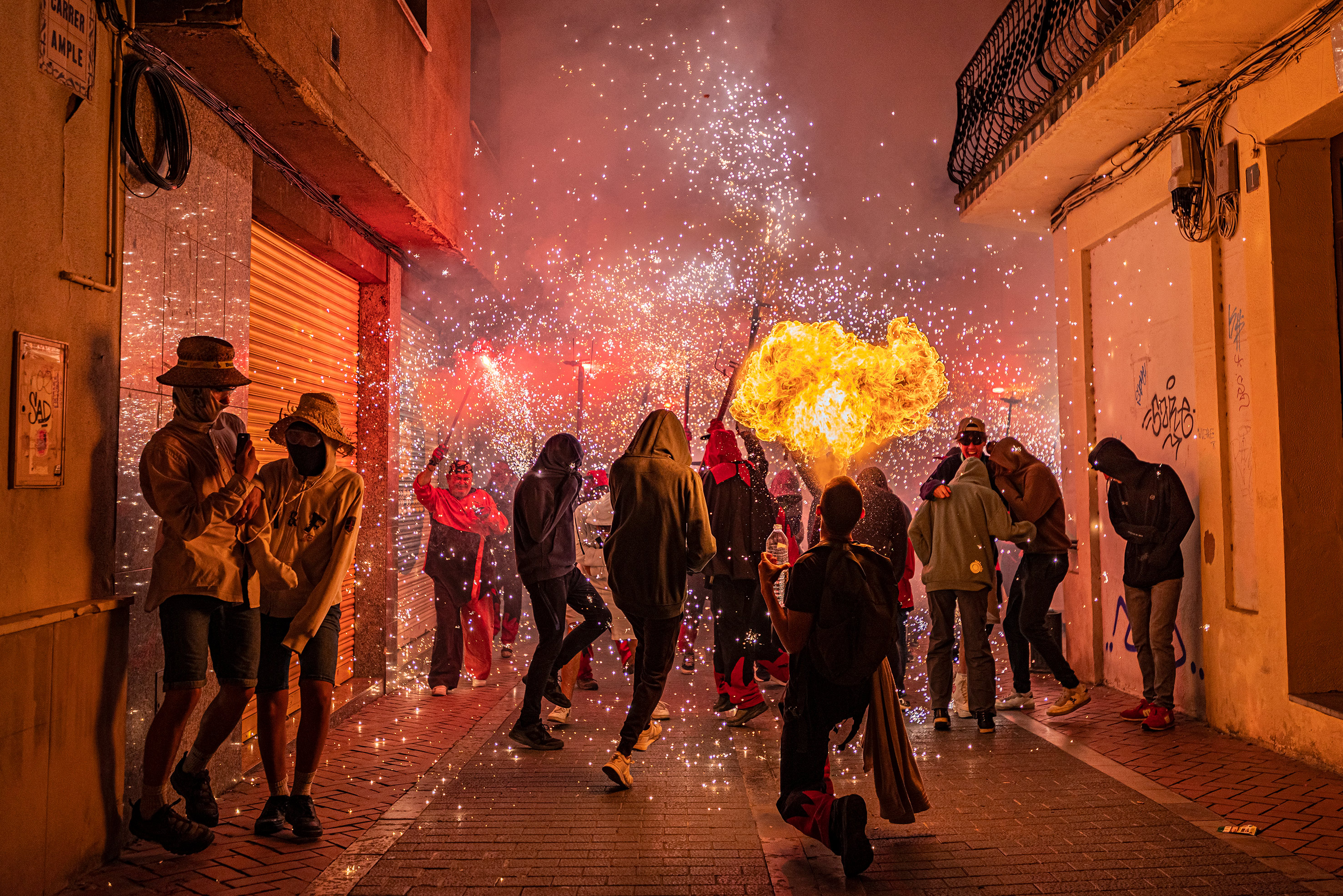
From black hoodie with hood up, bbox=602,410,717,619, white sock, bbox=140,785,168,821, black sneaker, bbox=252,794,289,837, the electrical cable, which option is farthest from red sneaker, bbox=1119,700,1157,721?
white sock, bbox=140,785,168,821

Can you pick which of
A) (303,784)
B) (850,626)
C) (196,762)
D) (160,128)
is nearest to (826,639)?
(850,626)

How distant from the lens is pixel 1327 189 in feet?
20.8

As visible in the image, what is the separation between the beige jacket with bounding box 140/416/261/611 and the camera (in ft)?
14.2

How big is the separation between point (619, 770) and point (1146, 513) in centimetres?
415

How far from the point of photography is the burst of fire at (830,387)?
14.1 meters

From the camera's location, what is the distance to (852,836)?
3906mm

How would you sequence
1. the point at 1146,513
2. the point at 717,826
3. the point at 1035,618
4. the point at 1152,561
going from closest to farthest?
1. the point at 717,826
2. the point at 1152,561
3. the point at 1146,513
4. the point at 1035,618

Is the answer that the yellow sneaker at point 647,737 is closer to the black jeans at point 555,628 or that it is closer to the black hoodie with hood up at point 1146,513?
the black jeans at point 555,628

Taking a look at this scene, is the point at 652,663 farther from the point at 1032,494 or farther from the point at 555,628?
the point at 1032,494

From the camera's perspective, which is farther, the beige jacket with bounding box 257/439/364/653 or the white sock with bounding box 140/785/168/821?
the beige jacket with bounding box 257/439/364/653

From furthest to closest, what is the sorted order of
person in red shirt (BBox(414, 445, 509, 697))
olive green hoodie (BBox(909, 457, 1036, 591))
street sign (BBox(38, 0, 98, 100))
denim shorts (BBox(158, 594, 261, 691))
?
1. person in red shirt (BBox(414, 445, 509, 697))
2. olive green hoodie (BBox(909, 457, 1036, 591))
3. denim shorts (BBox(158, 594, 261, 691))
4. street sign (BBox(38, 0, 98, 100))

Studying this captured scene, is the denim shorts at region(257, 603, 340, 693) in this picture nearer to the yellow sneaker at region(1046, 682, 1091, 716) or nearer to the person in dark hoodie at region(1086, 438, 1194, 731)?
the yellow sneaker at region(1046, 682, 1091, 716)

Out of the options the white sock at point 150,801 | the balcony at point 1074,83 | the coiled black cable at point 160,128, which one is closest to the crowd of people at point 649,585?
the white sock at point 150,801

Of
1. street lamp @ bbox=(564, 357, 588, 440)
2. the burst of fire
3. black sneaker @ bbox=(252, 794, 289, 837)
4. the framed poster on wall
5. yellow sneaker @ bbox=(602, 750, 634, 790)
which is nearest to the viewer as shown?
the framed poster on wall
